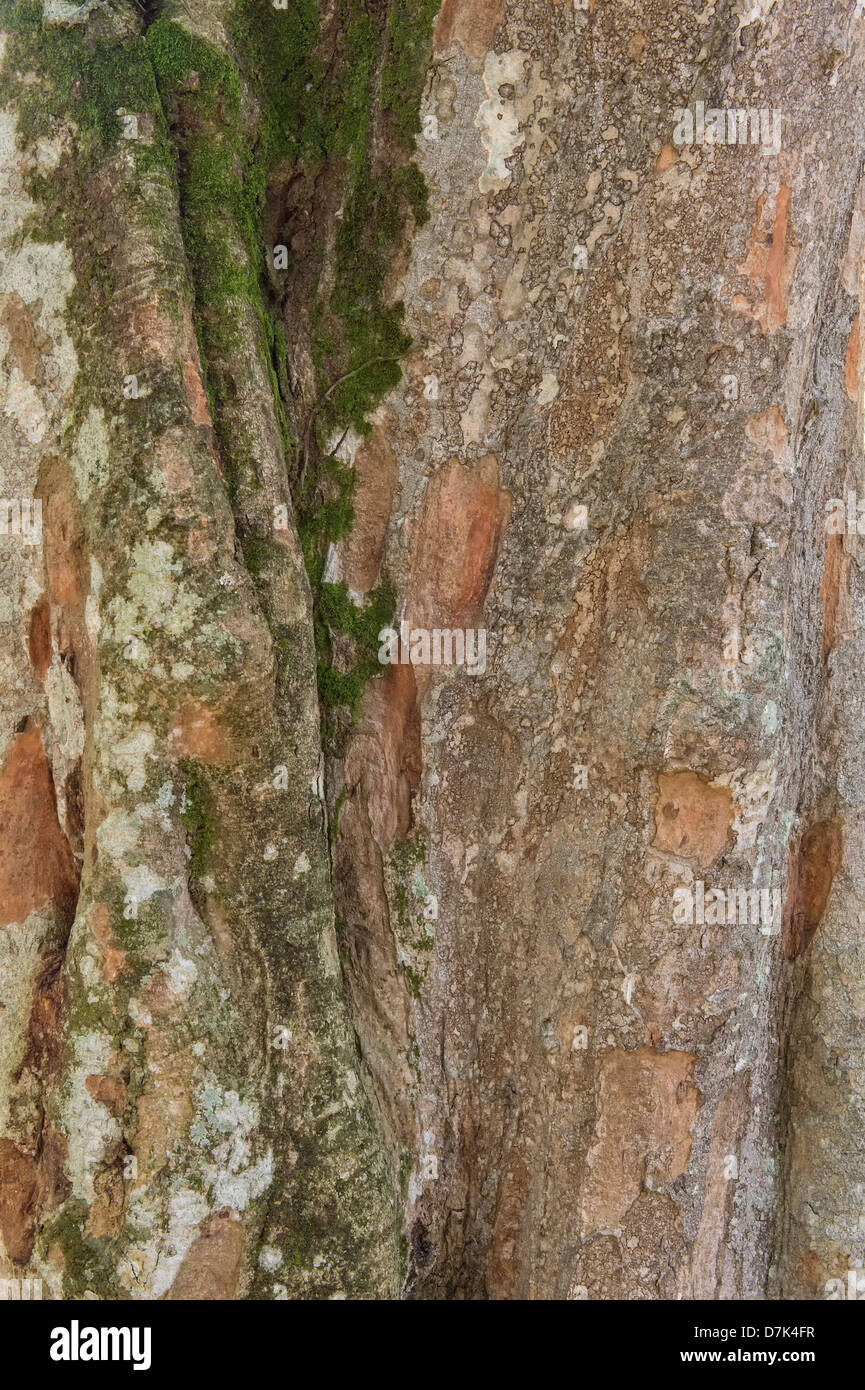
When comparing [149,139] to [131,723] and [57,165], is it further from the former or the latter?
[131,723]

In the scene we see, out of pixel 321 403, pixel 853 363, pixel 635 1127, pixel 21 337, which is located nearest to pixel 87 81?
pixel 21 337

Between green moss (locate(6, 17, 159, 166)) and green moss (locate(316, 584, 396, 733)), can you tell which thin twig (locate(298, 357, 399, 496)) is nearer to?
green moss (locate(316, 584, 396, 733))

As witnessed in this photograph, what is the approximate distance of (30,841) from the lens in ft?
11.5

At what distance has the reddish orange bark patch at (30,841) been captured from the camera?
11.5ft

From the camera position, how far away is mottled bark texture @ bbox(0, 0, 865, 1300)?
3217mm

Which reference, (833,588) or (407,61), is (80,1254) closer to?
(833,588)

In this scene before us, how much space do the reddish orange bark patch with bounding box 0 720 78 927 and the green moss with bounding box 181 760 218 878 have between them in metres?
0.48

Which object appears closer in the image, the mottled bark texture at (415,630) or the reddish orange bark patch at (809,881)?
the mottled bark texture at (415,630)

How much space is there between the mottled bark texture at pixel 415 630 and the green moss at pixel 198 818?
0.04 feet

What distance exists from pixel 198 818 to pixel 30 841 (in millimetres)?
629

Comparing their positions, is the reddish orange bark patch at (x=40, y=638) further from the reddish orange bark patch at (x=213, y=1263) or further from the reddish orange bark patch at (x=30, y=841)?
the reddish orange bark patch at (x=213, y=1263)

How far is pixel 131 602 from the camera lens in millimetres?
3162

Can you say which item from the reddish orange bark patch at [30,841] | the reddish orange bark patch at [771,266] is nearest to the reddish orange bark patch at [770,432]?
the reddish orange bark patch at [771,266]

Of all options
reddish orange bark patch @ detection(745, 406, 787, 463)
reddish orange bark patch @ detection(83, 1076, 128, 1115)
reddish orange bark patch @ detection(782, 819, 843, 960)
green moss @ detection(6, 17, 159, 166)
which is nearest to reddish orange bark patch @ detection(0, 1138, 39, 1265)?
reddish orange bark patch @ detection(83, 1076, 128, 1115)
